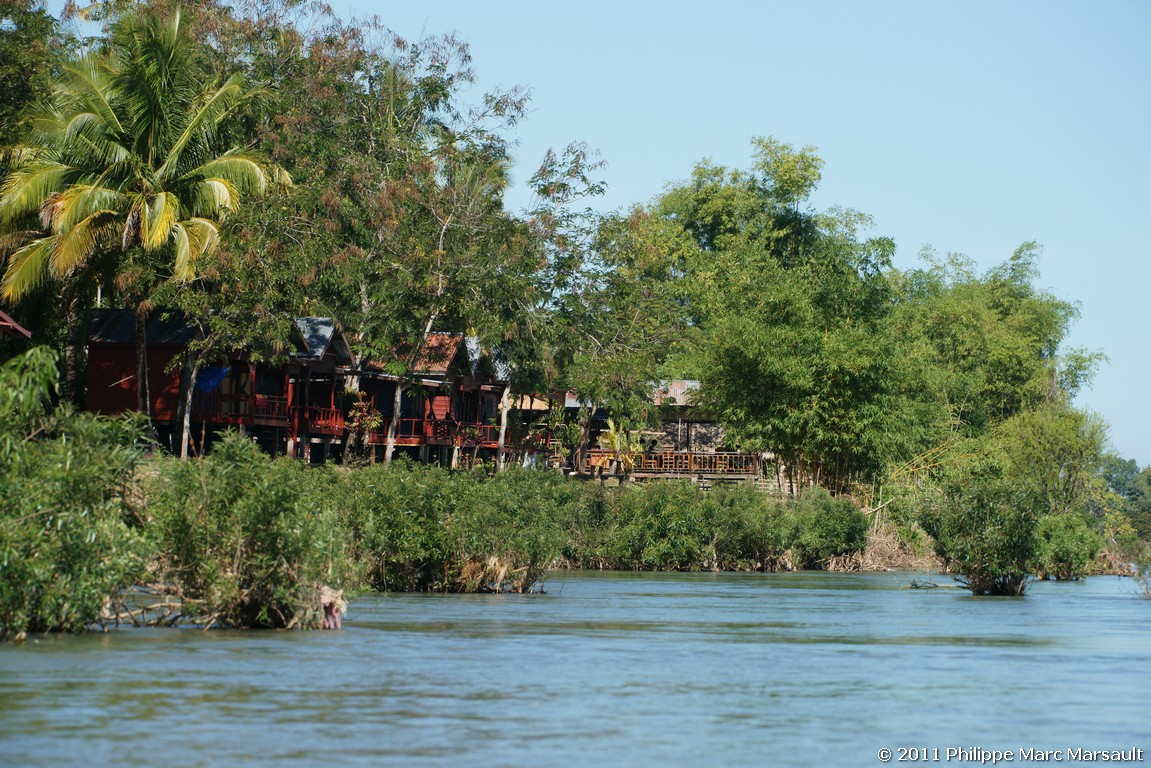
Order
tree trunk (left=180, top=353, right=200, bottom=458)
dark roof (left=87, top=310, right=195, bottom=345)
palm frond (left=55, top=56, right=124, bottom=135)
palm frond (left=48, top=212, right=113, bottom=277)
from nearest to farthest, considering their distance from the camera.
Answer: palm frond (left=48, top=212, right=113, bottom=277) < palm frond (left=55, top=56, right=124, bottom=135) < tree trunk (left=180, top=353, right=200, bottom=458) < dark roof (left=87, top=310, right=195, bottom=345)

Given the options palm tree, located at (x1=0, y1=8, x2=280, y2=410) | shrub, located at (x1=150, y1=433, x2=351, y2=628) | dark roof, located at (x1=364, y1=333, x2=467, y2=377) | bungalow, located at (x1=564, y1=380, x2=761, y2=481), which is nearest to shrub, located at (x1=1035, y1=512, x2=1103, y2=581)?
bungalow, located at (x1=564, y1=380, x2=761, y2=481)

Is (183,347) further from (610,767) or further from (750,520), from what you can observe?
(610,767)

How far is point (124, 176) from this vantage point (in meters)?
42.5

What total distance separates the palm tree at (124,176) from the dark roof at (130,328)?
4.08 metres

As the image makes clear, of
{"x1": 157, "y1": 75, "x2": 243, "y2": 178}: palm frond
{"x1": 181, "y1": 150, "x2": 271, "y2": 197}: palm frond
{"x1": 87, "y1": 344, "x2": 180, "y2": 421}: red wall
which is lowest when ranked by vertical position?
{"x1": 87, "y1": 344, "x2": 180, "y2": 421}: red wall

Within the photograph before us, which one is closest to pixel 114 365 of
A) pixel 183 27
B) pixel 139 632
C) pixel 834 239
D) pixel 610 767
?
pixel 183 27

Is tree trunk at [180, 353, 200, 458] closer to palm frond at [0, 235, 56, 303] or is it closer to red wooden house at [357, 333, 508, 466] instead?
palm frond at [0, 235, 56, 303]

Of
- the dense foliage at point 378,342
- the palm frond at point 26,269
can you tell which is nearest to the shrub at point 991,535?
the dense foliage at point 378,342

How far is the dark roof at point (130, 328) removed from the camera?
48344 millimetres

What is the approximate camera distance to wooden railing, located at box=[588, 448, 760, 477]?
6969cm

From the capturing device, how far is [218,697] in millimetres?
14938

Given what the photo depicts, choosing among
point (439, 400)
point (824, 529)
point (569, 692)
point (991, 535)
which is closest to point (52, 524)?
point (569, 692)

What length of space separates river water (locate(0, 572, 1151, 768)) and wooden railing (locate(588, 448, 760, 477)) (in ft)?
140

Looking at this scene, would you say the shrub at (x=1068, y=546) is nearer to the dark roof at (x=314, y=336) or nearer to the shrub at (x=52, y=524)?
the dark roof at (x=314, y=336)
